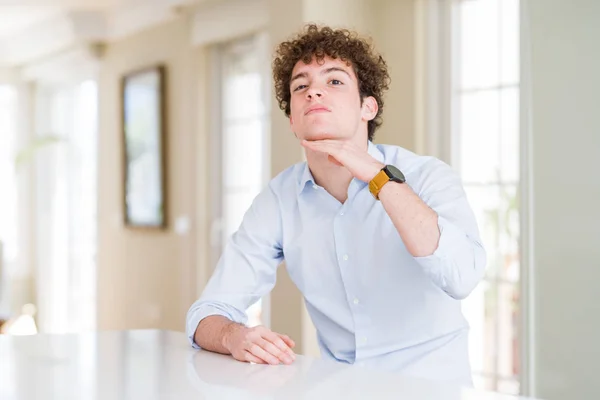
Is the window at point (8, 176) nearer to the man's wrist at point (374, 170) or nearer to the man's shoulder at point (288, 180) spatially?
the man's shoulder at point (288, 180)

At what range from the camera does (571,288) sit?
287 centimetres

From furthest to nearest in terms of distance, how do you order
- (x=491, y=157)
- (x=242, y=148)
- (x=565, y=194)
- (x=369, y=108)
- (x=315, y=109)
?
(x=242, y=148) → (x=491, y=157) → (x=565, y=194) → (x=369, y=108) → (x=315, y=109)

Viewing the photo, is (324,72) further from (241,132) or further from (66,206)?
(66,206)

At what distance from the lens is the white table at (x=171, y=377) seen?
51.3 inches

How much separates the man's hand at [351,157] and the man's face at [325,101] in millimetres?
47

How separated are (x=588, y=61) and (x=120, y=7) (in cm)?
436

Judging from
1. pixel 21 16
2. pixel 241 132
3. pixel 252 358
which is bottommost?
pixel 252 358

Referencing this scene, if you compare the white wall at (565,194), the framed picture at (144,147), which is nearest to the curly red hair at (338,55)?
the white wall at (565,194)

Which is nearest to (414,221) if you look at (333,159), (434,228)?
(434,228)

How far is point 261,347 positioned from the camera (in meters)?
1.60

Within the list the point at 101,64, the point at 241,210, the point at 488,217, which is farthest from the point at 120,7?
the point at 488,217

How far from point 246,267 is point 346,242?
0.24m

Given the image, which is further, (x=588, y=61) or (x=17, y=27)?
(x=17, y=27)

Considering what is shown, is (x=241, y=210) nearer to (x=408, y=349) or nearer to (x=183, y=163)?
(x=183, y=163)
